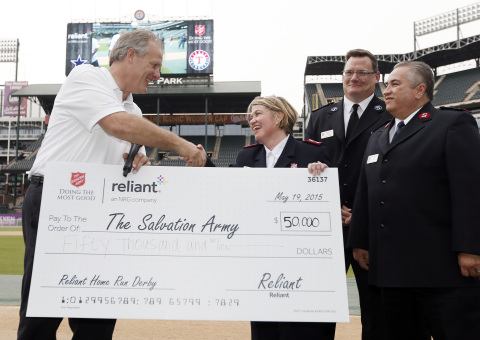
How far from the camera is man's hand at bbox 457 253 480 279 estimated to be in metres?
2.32

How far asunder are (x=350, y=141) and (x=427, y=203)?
100 centimetres

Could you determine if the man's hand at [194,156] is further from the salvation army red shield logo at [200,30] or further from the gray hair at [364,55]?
the salvation army red shield logo at [200,30]

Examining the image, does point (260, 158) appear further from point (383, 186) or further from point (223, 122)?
point (223, 122)

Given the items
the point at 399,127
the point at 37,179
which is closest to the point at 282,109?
the point at 399,127

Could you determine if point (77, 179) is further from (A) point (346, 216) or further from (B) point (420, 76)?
(B) point (420, 76)

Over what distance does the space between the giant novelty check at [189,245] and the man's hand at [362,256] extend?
73cm

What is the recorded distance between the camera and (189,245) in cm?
225

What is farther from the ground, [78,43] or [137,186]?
[78,43]

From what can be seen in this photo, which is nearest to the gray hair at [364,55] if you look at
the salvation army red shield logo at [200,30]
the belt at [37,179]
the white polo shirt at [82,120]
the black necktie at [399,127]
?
the black necktie at [399,127]

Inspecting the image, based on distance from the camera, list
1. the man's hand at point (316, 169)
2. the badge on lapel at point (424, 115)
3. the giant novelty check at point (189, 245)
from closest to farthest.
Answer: the giant novelty check at point (189, 245), the man's hand at point (316, 169), the badge on lapel at point (424, 115)

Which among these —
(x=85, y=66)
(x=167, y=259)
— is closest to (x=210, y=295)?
(x=167, y=259)

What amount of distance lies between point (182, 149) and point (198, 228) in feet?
1.47

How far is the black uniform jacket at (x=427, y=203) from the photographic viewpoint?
2359 millimetres

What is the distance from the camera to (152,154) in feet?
121
